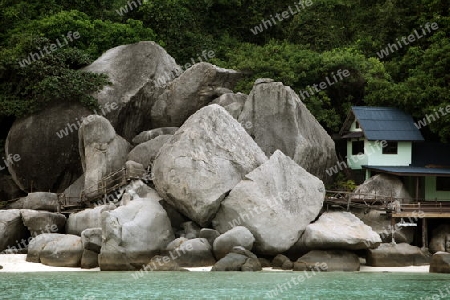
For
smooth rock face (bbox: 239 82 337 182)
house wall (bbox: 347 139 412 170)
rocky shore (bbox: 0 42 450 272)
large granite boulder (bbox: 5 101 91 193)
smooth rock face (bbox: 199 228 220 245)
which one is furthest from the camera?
house wall (bbox: 347 139 412 170)

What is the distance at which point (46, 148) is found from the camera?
4234cm

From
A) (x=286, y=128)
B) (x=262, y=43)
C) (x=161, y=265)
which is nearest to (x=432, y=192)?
(x=286, y=128)

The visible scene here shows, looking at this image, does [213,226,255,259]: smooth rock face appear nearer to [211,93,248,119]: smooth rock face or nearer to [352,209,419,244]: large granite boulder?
[352,209,419,244]: large granite boulder

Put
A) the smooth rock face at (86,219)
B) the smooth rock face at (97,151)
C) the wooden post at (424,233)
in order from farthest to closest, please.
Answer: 1. the smooth rock face at (97,151)
2. the wooden post at (424,233)
3. the smooth rock face at (86,219)

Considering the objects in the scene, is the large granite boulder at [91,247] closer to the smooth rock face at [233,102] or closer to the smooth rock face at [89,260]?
the smooth rock face at [89,260]

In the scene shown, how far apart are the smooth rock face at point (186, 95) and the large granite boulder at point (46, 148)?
13.9ft

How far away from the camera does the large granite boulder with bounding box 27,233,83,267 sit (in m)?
33.8

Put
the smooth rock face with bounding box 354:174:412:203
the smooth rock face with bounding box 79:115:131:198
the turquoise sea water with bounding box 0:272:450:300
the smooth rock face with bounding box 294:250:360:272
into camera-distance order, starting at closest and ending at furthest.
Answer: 1. the turquoise sea water with bounding box 0:272:450:300
2. the smooth rock face with bounding box 294:250:360:272
3. the smooth rock face with bounding box 79:115:131:198
4. the smooth rock face with bounding box 354:174:412:203

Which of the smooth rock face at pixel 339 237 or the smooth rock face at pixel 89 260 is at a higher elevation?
the smooth rock face at pixel 339 237

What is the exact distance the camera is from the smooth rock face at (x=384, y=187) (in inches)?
1576

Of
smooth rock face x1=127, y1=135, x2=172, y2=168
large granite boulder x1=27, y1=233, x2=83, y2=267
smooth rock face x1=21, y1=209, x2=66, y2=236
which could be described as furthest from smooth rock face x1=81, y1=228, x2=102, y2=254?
smooth rock face x1=127, y1=135, x2=172, y2=168

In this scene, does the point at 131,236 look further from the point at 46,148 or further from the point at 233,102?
the point at 233,102

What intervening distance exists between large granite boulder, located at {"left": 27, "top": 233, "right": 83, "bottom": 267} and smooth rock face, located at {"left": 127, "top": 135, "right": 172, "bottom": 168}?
658 centimetres

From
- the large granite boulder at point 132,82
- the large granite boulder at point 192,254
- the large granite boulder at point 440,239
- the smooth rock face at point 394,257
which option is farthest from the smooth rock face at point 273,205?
the large granite boulder at point 132,82
